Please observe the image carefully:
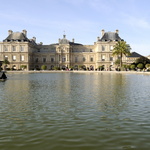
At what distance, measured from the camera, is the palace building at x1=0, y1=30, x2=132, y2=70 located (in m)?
90.4

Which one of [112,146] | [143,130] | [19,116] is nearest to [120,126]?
[143,130]

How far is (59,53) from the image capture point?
9588cm

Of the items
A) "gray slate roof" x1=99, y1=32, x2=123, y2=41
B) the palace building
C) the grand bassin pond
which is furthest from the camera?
"gray slate roof" x1=99, y1=32, x2=123, y2=41

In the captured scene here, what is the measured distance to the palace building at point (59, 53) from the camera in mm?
90438

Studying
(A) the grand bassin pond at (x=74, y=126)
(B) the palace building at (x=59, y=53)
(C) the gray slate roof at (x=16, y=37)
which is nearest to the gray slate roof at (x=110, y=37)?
(B) the palace building at (x=59, y=53)

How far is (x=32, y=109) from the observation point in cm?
1262

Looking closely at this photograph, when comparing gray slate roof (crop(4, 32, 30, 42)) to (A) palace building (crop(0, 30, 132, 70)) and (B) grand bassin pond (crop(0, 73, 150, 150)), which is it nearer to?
(A) palace building (crop(0, 30, 132, 70))

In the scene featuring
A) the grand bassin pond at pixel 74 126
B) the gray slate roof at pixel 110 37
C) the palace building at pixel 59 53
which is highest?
the gray slate roof at pixel 110 37

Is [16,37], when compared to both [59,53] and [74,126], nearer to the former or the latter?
[59,53]

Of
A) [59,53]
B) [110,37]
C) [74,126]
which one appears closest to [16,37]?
[59,53]

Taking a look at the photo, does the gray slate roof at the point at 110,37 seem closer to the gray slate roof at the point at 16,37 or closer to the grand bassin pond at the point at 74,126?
the gray slate roof at the point at 16,37

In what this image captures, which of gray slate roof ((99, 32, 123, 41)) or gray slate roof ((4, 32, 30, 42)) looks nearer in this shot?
gray slate roof ((4, 32, 30, 42))

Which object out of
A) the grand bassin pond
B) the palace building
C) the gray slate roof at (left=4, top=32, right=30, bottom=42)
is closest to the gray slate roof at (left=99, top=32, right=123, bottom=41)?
the palace building

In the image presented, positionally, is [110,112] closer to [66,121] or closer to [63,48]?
[66,121]
